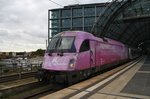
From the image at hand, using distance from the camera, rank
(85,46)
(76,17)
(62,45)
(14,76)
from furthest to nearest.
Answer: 1. (76,17)
2. (14,76)
3. (85,46)
4. (62,45)

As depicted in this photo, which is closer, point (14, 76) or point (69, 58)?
point (69, 58)

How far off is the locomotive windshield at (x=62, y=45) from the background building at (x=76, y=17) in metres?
45.8

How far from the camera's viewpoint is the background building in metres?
61.9

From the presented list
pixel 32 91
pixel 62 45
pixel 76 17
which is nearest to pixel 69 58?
pixel 62 45

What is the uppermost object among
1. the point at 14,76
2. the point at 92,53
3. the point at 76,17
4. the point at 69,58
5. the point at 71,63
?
the point at 76,17

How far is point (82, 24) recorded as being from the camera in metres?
61.9

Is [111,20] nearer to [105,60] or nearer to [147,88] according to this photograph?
[105,60]

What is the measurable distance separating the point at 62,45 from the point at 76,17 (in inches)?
1957

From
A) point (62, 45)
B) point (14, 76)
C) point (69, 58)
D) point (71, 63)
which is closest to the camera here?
point (71, 63)

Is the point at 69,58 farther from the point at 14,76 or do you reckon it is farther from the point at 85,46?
the point at 14,76

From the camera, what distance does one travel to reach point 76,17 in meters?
63.6

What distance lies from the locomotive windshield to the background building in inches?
1804

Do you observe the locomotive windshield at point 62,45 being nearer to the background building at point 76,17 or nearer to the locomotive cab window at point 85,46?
the locomotive cab window at point 85,46

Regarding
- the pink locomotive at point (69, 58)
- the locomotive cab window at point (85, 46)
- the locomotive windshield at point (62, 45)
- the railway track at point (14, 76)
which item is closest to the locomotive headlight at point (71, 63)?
the pink locomotive at point (69, 58)
